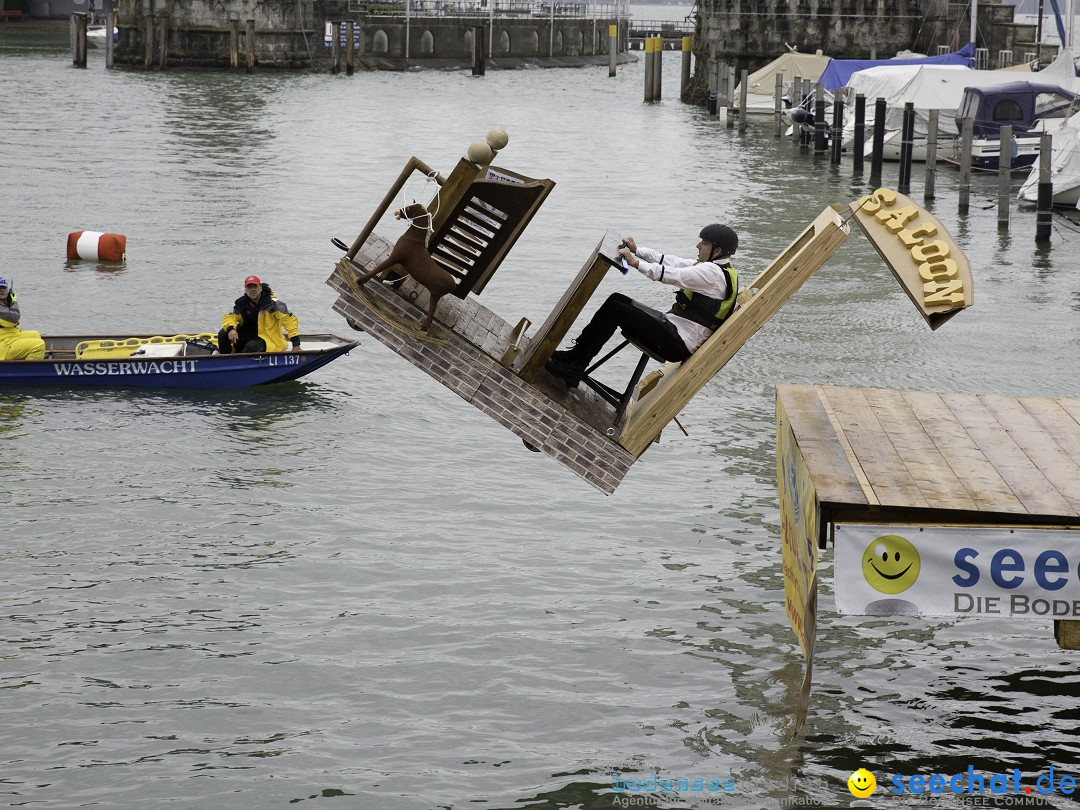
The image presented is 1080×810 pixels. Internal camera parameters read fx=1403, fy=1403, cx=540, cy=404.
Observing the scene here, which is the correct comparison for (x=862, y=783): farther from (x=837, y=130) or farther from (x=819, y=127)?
(x=819, y=127)

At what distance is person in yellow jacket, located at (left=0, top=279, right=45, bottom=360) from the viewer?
19.1 m

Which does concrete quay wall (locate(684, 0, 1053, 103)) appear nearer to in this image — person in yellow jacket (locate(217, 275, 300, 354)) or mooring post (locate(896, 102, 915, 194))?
mooring post (locate(896, 102, 915, 194))

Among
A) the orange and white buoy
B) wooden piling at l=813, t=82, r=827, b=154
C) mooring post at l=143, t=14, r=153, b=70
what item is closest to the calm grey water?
the orange and white buoy

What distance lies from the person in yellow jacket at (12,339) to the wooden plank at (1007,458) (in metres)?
13.1

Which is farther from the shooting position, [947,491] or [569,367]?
[569,367]

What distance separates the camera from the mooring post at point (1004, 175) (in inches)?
1203

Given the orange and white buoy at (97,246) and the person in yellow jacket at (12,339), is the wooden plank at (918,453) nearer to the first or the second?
the person in yellow jacket at (12,339)

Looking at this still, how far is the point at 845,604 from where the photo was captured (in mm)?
8094

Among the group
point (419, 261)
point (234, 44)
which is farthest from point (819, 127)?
point (234, 44)

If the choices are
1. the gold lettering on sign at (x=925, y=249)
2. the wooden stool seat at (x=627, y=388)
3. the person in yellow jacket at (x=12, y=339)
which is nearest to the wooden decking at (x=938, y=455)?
the gold lettering on sign at (x=925, y=249)

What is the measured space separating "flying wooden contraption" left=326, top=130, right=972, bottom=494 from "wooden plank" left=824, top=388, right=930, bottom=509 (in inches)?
33.5

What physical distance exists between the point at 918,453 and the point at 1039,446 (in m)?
0.93

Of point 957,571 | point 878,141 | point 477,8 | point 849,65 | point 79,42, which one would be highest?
point 477,8

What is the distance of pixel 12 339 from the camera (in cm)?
1912
